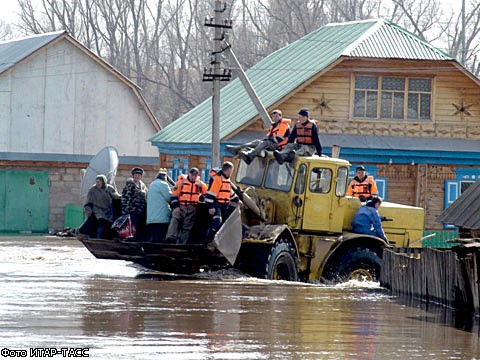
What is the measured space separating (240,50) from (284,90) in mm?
32205

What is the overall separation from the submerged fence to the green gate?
75.3ft

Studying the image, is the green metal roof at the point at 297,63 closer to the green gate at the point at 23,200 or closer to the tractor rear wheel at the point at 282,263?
the green gate at the point at 23,200

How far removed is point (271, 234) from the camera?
63.5 feet

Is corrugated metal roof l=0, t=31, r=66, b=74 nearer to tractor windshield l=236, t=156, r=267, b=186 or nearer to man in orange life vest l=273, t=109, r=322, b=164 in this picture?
tractor windshield l=236, t=156, r=267, b=186

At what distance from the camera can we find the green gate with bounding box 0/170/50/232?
40.9 m

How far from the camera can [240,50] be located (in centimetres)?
6569

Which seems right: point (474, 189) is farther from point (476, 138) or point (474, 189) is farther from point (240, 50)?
point (240, 50)

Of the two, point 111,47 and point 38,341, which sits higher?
point 111,47

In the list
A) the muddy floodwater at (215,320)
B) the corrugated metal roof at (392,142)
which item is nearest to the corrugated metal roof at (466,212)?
the muddy floodwater at (215,320)

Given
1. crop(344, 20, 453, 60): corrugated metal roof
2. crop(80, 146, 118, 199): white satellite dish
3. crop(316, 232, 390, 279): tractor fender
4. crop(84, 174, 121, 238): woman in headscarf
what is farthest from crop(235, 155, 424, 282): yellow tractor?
crop(344, 20, 453, 60): corrugated metal roof

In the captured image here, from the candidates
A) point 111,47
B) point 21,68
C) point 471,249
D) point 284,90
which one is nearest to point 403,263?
point 471,249

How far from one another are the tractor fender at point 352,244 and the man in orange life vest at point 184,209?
2.30 meters

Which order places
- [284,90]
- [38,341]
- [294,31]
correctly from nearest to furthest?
[38,341] → [284,90] → [294,31]

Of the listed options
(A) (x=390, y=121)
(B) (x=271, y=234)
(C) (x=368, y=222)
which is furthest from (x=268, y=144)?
(A) (x=390, y=121)
